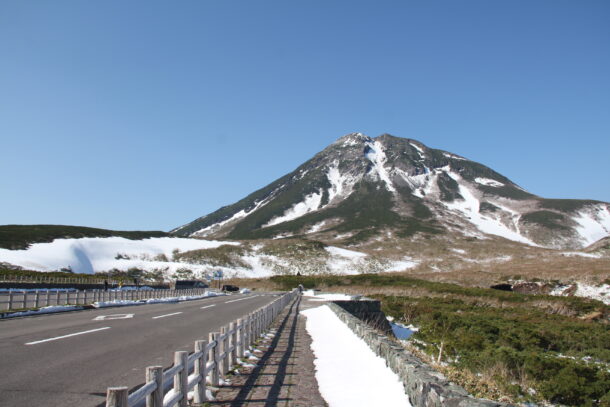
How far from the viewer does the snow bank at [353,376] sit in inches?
280

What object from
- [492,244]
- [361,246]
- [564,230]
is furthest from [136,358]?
[564,230]

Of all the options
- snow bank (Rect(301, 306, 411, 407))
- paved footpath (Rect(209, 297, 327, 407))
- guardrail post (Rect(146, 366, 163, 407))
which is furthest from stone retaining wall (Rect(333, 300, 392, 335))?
guardrail post (Rect(146, 366, 163, 407))

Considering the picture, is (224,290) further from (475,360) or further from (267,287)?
(475,360)

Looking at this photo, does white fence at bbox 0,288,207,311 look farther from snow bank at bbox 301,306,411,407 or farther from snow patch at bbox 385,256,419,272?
snow patch at bbox 385,256,419,272

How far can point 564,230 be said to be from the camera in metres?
195

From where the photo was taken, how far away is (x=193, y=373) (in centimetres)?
723

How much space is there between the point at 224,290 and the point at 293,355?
48.8 meters

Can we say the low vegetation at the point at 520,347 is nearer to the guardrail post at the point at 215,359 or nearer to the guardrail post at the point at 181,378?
the guardrail post at the point at 215,359

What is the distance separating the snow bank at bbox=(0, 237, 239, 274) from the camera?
242 ft

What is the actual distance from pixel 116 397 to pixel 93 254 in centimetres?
9876

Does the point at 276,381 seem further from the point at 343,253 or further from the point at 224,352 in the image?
the point at 343,253

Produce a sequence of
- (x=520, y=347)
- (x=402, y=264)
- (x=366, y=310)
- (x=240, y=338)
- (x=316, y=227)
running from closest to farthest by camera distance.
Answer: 1. (x=240, y=338)
2. (x=520, y=347)
3. (x=366, y=310)
4. (x=402, y=264)
5. (x=316, y=227)

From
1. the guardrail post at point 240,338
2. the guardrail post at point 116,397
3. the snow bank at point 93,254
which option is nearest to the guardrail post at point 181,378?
the guardrail post at point 116,397

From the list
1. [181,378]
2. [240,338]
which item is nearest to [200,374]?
[181,378]
